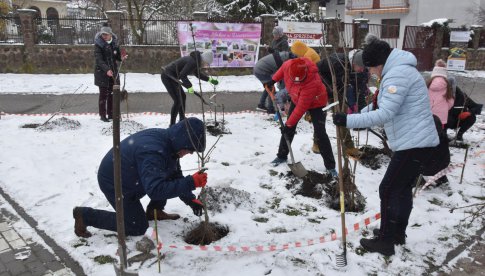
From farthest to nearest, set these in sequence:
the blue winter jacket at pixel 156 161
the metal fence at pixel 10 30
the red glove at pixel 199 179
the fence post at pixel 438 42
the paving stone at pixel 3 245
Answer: the fence post at pixel 438 42 < the metal fence at pixel 10 30 < the paving stone at pixel 3 245 < the red glove at pixel 199 179 < the blue winter jacket at pixel 156 161

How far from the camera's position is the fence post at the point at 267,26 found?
13812mm

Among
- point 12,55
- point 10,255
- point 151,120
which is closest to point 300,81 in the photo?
point 10,255

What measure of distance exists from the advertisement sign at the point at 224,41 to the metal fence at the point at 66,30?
9.47ft

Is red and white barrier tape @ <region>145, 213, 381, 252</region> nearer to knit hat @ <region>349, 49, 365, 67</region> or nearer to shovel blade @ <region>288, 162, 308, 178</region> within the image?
shovel blade @ <region>288, 162, 308, 178</region>

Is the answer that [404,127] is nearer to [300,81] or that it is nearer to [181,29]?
[300,81]

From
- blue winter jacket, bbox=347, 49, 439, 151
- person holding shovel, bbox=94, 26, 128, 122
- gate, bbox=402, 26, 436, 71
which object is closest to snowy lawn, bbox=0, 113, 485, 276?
person holding shovel, bbox=94, 26, 128, 122

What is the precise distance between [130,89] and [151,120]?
Answer: 4302 mm

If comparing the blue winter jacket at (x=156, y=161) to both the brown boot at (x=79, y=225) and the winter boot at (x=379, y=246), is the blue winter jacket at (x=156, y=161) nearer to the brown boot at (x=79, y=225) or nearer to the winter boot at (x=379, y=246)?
the brown boot at (x=79, y=225)

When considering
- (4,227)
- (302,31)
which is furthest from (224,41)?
(4,227)

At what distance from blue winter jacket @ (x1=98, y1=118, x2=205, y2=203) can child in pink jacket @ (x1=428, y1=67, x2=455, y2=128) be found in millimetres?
3835

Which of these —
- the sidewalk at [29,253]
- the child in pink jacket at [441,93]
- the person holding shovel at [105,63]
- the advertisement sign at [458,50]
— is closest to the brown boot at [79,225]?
the sidewalk at [29,253]

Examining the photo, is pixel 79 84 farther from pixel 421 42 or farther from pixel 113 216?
pixel 421 42

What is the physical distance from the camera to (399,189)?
3.09 metres

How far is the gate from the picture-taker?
17173 mm
